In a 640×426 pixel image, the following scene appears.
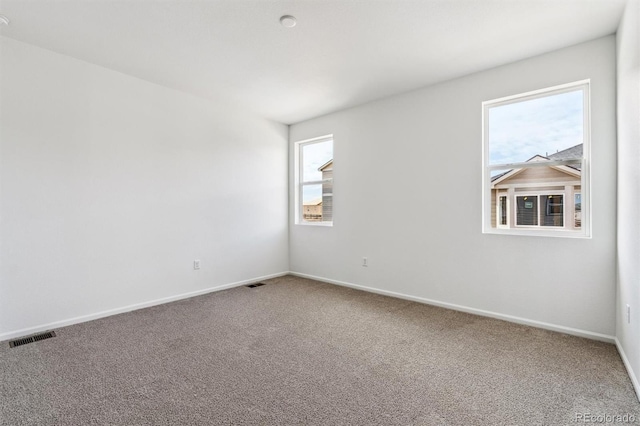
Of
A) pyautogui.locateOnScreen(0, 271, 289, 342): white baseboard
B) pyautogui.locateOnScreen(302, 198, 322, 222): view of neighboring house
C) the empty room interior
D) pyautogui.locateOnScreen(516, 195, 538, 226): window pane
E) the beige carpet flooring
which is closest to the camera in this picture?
the beige carpet flooring

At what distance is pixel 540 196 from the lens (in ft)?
9.62

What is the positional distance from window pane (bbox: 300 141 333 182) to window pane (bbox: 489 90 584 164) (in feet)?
7.62

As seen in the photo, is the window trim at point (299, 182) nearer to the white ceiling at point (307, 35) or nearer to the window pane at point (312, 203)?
the window pane at point (312, 203)

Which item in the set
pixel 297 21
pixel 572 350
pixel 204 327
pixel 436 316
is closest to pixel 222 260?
pixel 204 327

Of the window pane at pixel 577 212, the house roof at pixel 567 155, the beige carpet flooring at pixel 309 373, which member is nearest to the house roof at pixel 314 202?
the beige carpet flooring at pixel 309 373

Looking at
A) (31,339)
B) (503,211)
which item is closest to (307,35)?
(503,211)

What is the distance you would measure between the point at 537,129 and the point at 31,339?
16.4ft

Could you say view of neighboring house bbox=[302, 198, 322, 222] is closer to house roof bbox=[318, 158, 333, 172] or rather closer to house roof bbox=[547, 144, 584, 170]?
house roof bbox=[318, 158, 333, 172]

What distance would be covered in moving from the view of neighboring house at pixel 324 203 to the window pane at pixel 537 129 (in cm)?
227

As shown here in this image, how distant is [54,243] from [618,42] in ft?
17.1

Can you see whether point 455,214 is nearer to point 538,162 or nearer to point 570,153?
point 538,162

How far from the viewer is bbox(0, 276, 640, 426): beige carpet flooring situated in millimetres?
1664

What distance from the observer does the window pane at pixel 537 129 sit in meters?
2.76

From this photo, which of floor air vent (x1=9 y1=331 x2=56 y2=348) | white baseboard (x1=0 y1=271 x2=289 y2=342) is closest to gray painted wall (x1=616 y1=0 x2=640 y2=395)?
white baseboard (x1=0 y1=271 x2=289 y2=342)
